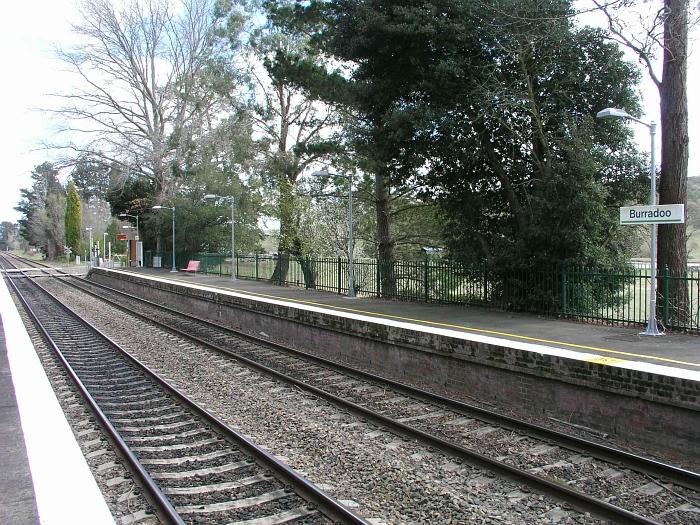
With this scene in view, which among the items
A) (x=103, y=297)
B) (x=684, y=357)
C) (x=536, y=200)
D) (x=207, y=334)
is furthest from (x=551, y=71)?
(x=103, y=297)

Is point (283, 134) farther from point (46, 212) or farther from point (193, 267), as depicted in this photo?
point (46, 212)

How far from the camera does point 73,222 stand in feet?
275

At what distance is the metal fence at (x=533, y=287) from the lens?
1180cm

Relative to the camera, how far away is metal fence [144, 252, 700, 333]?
11.8 metres

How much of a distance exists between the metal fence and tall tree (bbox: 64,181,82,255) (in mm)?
70262

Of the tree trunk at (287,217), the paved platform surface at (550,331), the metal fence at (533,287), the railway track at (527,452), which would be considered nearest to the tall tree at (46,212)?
the tree trunk at (287,217)

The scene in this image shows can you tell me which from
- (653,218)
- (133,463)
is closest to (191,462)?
(133,463)

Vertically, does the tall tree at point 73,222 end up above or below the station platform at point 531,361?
above

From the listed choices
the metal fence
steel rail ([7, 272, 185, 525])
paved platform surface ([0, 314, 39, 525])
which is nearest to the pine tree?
the metal fence

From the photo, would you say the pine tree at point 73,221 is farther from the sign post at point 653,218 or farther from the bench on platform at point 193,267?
the sign post at point 653,218

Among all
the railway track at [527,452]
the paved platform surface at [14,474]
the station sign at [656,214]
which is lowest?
the railway track at [527,452]

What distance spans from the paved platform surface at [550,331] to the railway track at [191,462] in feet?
15.5

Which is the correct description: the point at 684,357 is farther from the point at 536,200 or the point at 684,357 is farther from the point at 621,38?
the point at 621,38

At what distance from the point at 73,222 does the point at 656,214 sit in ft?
285
